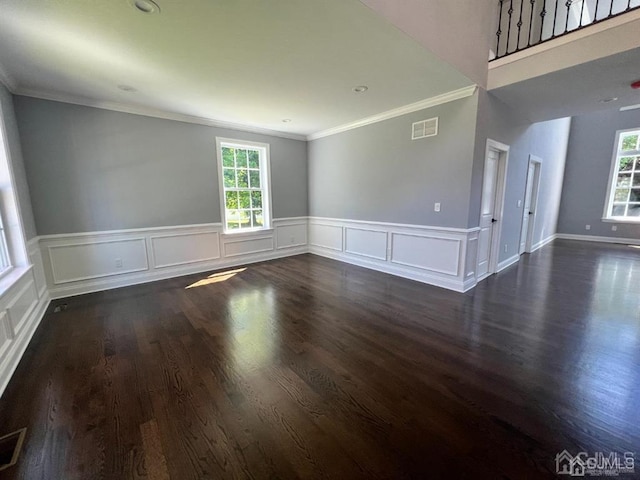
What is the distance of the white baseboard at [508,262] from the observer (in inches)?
185

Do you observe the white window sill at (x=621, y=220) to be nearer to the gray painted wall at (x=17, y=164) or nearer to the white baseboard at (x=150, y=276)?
the white baseboard at (x=150, y=276)

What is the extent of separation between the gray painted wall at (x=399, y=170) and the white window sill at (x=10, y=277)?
4468mm

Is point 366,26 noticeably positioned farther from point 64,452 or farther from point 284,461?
point 64,452

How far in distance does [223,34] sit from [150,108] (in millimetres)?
2483

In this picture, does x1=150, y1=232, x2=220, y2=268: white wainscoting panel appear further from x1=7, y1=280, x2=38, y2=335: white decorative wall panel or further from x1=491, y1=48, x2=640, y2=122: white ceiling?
x1=491, y1=48, x2=640, y2=122: white ceiling

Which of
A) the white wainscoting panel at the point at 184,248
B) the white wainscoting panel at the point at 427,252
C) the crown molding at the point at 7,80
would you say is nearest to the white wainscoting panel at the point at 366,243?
the white wainscoting panel at the point at 427,252

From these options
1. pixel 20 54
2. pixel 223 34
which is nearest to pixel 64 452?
pixel 223 34

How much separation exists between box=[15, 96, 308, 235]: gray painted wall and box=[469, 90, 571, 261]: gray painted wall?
158 inches

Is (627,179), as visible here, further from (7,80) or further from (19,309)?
(7,80)

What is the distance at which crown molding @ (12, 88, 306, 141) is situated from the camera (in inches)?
127

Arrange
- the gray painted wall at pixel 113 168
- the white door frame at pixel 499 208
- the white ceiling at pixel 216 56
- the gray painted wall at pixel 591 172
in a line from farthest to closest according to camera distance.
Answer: the gray painted wall at pixel 591 172, the white door frame at pixel 499 208, the gray painted wall at pixel 113 168, the white ceiling at pixel 216 56

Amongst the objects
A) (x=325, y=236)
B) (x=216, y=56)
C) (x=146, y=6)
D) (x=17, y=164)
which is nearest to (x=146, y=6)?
(x=146, y=6)
